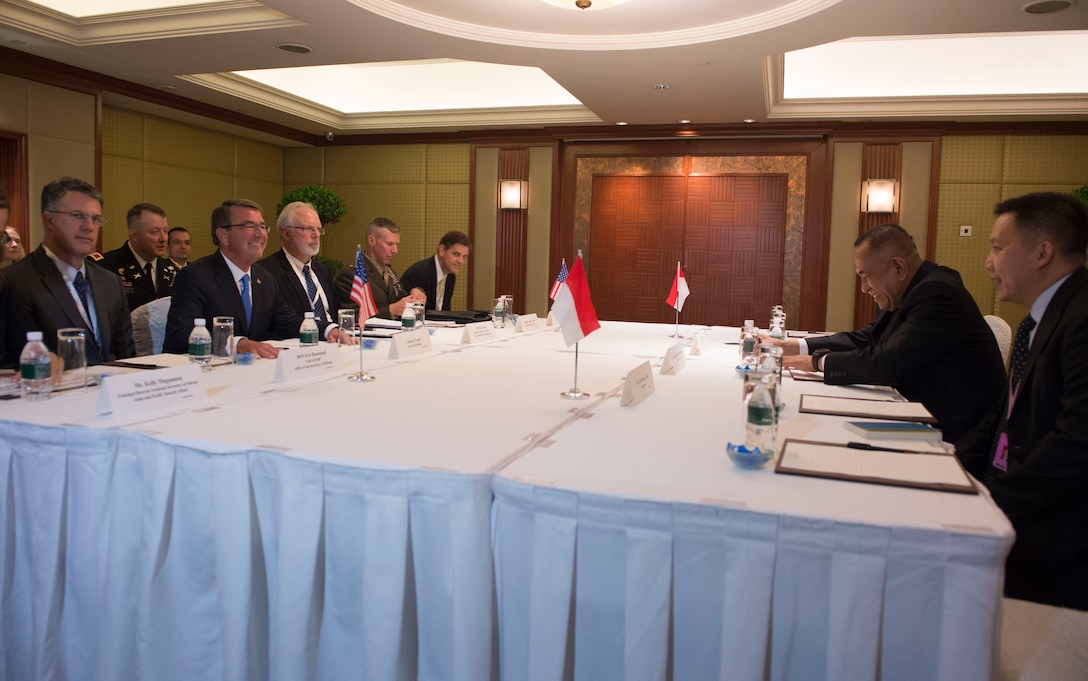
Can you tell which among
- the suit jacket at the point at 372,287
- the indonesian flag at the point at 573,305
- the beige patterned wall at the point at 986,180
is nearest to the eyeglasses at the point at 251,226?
the suit jacket at the point at 372,287

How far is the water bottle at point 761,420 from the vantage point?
5.35ft

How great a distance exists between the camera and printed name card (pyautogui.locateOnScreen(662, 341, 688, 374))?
2982mm

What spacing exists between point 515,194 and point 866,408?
6942mm

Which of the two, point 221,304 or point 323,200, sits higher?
point 323,200

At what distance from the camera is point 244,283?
12.0 ft

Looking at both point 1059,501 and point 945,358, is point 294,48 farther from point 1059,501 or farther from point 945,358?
point 1059,501

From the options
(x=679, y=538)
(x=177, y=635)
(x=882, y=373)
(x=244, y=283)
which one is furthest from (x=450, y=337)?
(x=679, y=538)

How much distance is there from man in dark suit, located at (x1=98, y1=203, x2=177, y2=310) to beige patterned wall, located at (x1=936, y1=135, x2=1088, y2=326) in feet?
23.9

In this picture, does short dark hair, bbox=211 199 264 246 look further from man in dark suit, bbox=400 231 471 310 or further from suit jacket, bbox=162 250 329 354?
man in dark suit, bbox=400 231 471 310

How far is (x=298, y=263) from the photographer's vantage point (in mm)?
4383

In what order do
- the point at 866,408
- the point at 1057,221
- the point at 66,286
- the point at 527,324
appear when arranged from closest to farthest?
the point at 1057,221 → the point at 866,408 → the point at 66,286 → the point at 527,324

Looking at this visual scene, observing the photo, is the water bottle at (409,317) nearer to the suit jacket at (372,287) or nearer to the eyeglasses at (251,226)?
the eyeglasses at (251,226)

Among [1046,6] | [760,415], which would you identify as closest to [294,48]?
[1046,6]

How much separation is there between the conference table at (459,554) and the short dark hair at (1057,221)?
77 cm
